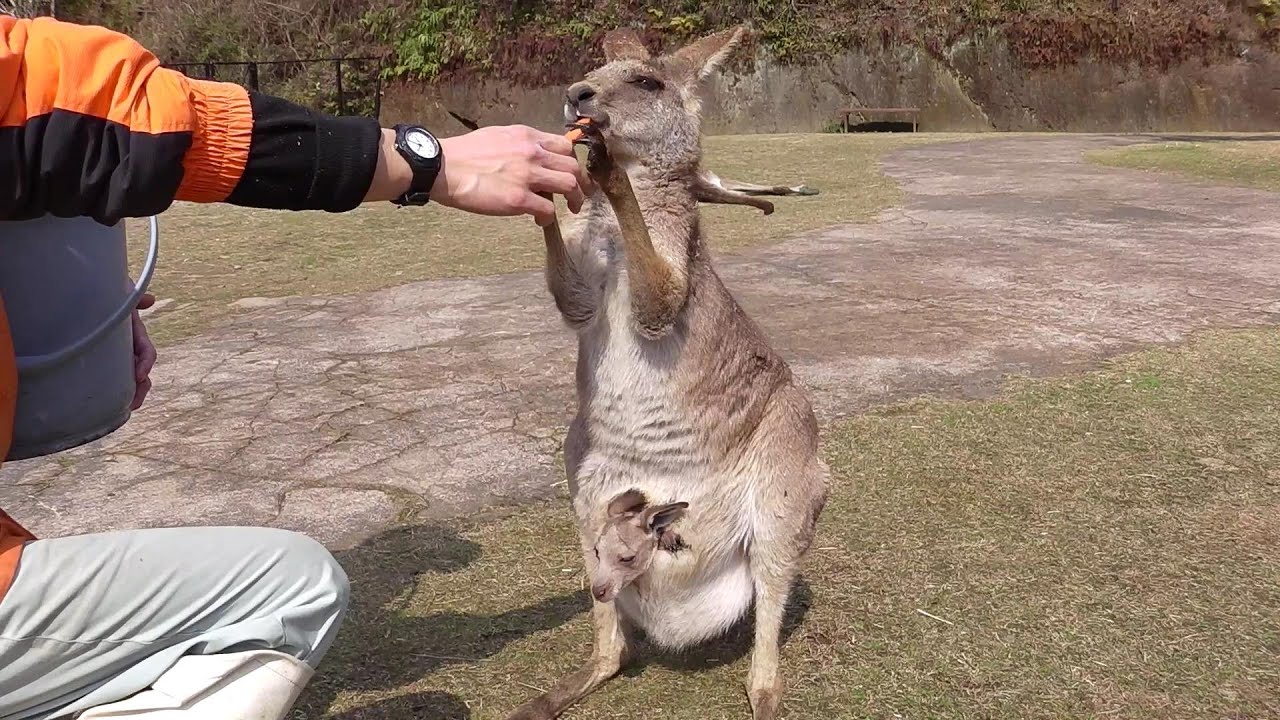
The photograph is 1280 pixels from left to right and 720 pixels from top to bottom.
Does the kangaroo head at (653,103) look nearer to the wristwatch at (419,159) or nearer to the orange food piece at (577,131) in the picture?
the orange food piece at (577,131)

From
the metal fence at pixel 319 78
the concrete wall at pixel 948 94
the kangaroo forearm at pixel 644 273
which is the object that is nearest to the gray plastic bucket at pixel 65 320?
the kangaroo forearm at pixel 644 273

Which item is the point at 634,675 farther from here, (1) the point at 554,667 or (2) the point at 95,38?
(2) the point at 95,38

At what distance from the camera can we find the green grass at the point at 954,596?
2.27m

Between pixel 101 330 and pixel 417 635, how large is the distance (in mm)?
1164

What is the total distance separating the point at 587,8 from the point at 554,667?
49.8 ft

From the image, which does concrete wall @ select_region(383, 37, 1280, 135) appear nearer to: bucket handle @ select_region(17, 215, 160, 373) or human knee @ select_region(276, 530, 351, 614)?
bucket handle @ select_region(17, 215, 160, 373)

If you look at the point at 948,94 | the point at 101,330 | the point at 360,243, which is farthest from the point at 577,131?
the point at 948,94

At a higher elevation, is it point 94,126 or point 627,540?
point 94,126

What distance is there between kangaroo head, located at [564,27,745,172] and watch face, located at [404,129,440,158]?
0.77m

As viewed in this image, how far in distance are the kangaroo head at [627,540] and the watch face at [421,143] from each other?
96cm

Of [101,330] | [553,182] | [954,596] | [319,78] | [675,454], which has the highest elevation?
[319,78]

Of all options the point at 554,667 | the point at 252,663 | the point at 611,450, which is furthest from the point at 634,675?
the point at 252,663

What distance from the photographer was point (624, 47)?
8.93 ft

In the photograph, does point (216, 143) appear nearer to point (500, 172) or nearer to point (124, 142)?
point (124, 142)
